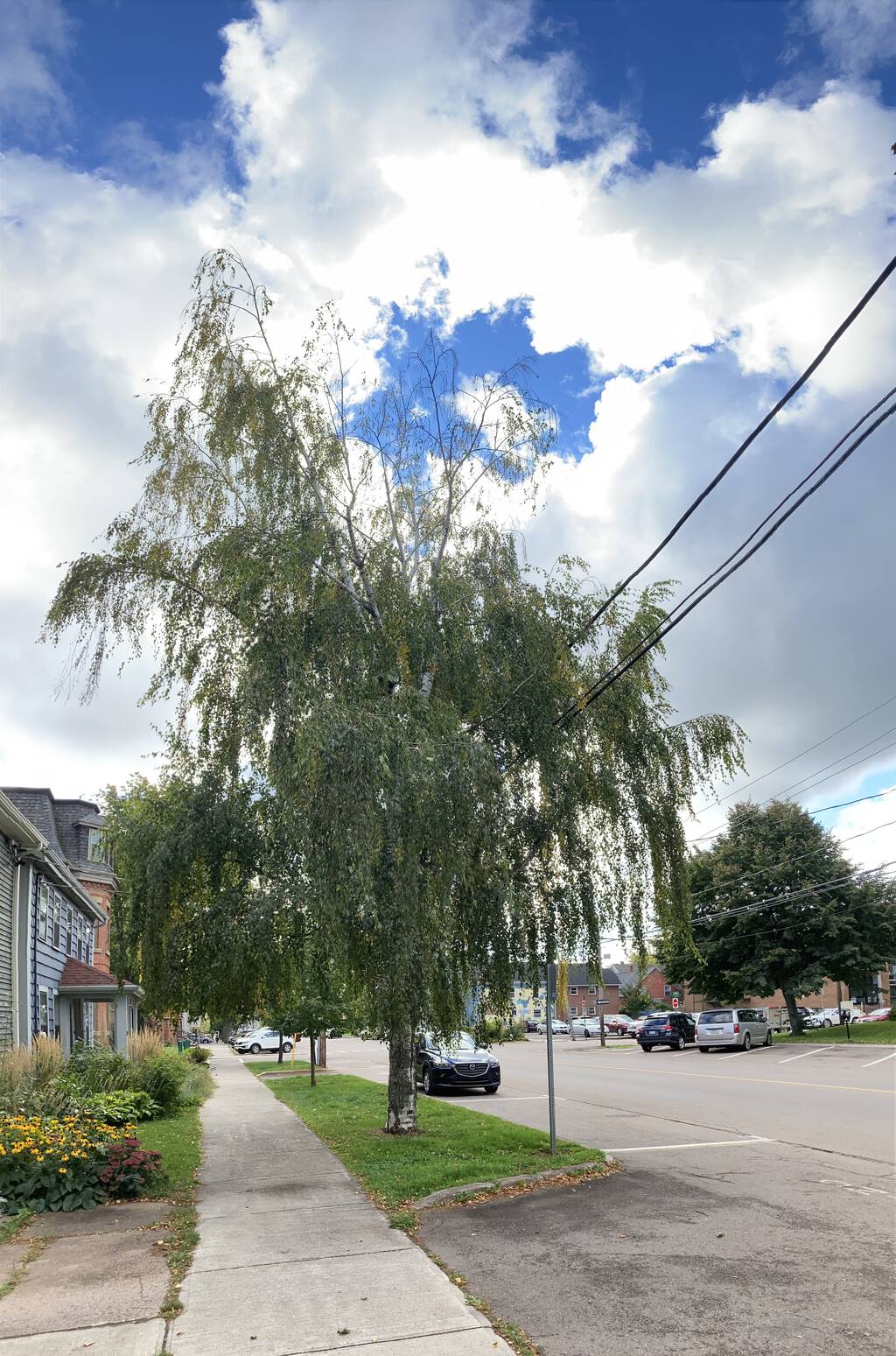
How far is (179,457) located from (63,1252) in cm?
882

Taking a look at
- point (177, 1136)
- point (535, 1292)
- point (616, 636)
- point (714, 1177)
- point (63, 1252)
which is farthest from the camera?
point (177, 1136)

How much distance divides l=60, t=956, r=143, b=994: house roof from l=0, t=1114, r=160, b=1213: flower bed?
16.7 metres

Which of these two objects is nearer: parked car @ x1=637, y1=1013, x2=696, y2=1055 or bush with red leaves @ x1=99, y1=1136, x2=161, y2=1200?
bush with red leaves @ x1=99, y1=1136, x2=161, y2=1200

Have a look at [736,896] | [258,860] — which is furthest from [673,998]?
[258,860]

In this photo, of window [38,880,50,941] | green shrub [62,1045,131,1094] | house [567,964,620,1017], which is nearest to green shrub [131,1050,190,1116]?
green shrub [62,1045,131,1094]

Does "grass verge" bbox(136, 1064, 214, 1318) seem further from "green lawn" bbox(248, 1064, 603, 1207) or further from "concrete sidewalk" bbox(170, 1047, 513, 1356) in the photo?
"green lawn" bbox(248, 1064, 603, 1207)

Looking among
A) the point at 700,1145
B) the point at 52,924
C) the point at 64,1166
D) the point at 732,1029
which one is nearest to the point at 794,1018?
the point at 732,1029

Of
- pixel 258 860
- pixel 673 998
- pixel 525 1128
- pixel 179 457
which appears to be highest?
pixel 179 457

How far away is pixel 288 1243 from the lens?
7840 millimetres

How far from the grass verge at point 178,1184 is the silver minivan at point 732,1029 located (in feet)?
77.6

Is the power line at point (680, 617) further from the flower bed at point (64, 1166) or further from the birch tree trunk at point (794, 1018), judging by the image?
the birch tree trunk at point (794, 1018)

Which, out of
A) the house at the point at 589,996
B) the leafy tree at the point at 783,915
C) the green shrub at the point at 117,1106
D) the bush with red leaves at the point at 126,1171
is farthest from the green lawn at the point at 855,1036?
the house at the point at 589,996

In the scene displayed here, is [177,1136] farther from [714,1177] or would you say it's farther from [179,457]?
[179,457]

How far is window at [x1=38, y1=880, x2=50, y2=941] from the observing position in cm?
2159
